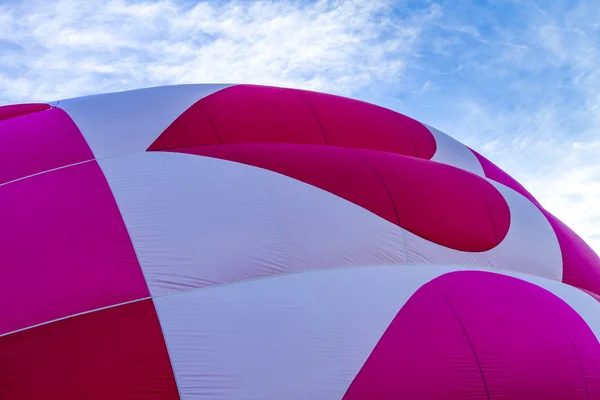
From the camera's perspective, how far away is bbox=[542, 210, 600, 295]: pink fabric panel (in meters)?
7.45

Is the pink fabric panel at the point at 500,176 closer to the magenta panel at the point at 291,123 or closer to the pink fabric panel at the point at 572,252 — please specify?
the pink fabric panel at the point at 572,252

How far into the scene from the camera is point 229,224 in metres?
5.64

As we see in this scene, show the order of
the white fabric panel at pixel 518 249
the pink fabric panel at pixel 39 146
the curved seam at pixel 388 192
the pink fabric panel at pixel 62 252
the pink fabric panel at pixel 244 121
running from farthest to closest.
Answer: the pink fabric panel at pixel 244 121, the white fabric panel at pixel 518 249, the curved seam at pixel 388 192, the pink fabric panel at pixel 39 146, the pink fabric panel at pixel 62 252

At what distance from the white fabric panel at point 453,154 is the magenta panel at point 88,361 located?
14.7 feet

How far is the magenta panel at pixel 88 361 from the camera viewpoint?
183 inches

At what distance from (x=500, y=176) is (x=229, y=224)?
14.6ft

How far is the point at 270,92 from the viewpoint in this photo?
7.91 meters

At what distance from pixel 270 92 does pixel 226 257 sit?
9.77ft

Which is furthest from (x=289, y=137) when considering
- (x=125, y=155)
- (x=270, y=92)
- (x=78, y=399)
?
(x=78, y=399)

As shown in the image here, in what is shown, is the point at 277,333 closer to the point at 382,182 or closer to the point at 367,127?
the point at 382,182

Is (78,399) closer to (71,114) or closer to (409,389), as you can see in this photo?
(409,389)

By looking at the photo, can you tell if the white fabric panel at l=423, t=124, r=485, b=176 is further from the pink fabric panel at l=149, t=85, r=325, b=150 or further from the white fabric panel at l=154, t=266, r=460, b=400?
the white fabric panel at l=154, t=266, r=460, b=400

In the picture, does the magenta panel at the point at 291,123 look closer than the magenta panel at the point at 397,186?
No

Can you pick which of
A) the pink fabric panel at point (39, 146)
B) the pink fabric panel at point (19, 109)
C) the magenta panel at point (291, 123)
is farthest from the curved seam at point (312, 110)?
the pink fabric panel at point (19, 109)
